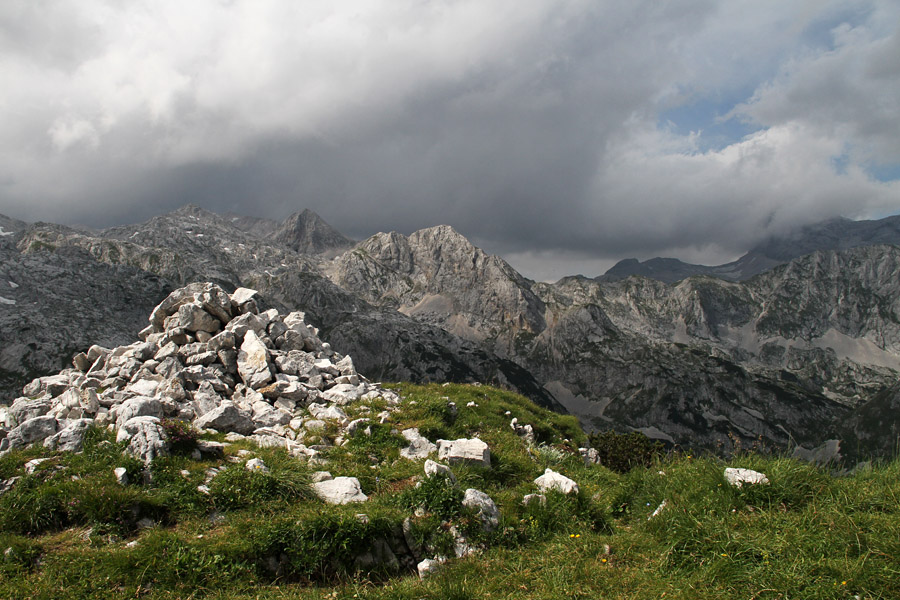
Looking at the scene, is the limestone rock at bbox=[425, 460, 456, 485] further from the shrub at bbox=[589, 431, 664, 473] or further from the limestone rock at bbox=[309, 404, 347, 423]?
the shrub at bbox=[589, 431, 664, 473]

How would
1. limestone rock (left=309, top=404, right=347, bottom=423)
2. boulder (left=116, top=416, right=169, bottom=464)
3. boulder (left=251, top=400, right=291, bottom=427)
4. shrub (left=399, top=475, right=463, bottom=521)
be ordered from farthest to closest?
1. limestone rock (left=309, top=404, right=347, bottom=423)
2. boulder (left=251, top=400, right=291, bottom=427)
3. boulder (left=116, top=416, right=169, bottom=464)
4. shrub (left=399, top=475, right=463, bottom=521)

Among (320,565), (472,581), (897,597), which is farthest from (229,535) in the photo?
(897,597)

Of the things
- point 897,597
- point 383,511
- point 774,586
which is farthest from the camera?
point 383,511

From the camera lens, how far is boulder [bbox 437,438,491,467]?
14.2m

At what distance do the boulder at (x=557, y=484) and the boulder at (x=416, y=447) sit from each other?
4.10 meters

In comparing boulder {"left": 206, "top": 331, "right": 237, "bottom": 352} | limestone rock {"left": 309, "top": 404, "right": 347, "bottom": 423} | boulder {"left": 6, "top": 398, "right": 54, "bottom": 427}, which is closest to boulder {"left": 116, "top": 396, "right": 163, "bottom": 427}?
boulder {"left": 6, "top": 398, "right": 54, "bottom": 427}

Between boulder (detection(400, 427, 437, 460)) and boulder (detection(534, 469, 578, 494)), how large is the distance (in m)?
4.10

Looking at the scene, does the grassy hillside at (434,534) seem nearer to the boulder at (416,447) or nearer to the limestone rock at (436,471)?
the limestone rock at (436,471)

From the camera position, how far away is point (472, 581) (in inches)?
324

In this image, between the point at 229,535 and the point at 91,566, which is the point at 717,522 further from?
the point at 91,566

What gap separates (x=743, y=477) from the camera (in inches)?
384

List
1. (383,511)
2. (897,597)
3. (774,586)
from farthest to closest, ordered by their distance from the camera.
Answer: (383,511), (774,586), (897,597)

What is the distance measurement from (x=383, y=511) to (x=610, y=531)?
5.06m

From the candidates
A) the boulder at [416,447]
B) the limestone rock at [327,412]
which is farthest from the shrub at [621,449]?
the limestone rock at [327,412]
